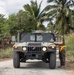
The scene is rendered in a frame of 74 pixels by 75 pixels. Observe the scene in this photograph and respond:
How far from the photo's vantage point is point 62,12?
53.7m

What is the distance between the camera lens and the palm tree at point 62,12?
52750mm

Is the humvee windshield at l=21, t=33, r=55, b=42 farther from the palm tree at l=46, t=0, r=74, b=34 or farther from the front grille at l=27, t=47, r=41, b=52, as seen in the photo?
the palm tree at l=46, t=0, r=74, b=34

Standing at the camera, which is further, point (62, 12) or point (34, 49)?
point (62, 12)

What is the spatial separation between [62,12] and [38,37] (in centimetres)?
3457

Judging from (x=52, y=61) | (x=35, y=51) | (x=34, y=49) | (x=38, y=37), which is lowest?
(x=52, y=61)

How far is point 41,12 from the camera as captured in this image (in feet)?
177

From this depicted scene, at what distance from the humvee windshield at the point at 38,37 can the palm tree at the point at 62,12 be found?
107 ft

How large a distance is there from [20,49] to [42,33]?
2.41 metres

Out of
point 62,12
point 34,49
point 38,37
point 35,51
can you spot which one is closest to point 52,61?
point 35,51

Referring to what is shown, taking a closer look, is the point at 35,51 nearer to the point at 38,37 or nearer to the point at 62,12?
the point at 38,37

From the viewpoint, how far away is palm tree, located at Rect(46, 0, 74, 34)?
5275 centimetres

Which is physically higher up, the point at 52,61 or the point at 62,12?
the point at 62,12

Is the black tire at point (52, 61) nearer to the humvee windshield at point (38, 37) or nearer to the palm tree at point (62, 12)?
the humvee windshield at point (38, 37)

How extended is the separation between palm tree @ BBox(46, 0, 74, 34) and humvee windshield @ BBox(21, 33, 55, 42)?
32.7 metres
